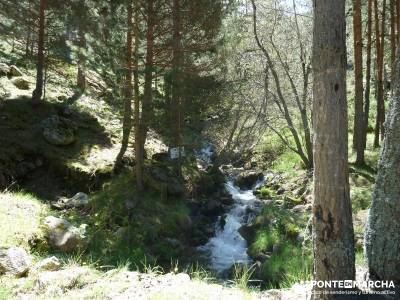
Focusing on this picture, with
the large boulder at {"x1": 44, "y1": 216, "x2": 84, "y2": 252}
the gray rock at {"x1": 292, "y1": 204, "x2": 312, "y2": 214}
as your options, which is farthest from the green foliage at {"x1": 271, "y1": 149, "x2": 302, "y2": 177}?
the large boulder at {"x1": 44, "y1": 216, "x2": 84, "y2": 252}

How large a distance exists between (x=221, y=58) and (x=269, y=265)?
24.7 ft

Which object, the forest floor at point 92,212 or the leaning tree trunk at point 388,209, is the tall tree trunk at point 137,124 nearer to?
the forest floor at point 92,212

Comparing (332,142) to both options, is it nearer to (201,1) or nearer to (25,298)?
(25,298)

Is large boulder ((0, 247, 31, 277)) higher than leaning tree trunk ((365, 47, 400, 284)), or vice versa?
leaning tree trunk ((365, 47, 400, 284))

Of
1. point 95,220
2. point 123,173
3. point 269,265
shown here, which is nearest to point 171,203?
point 123,173

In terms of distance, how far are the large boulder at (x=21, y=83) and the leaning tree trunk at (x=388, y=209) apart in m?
15.0

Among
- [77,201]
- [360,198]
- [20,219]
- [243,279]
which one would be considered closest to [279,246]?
[360,198]

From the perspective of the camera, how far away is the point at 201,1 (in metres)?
12.8

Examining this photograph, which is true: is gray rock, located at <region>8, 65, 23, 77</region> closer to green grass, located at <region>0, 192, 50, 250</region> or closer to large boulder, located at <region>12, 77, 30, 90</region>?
large boulder, located at <region>12, 77, 30, 90</region>

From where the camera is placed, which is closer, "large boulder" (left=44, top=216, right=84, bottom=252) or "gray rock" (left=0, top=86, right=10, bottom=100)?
"large boulder" (left=44, top=216, right=84, bottom=252)

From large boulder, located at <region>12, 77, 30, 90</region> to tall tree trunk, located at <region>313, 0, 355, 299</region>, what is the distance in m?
14.6

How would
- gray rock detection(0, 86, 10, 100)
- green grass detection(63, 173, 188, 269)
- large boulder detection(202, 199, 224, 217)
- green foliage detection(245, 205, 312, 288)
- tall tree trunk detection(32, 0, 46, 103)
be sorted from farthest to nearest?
tall tree trunk detection(32, 0, 46, 103) < gray rock detection(0, 86, 10, 100) < large boulder detection(202, 199, 224, 217) < green grass detection(63, 173, 188, 269) < green foliage detection(245, 205, 312, 288)

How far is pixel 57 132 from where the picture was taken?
13.3m

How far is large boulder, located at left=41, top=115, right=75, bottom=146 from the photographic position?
13062 mm
